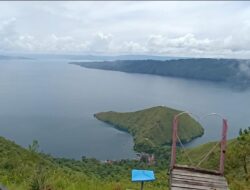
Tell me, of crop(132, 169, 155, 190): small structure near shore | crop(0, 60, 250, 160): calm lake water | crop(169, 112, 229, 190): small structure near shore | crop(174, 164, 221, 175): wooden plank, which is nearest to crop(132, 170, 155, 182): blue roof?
crop(132, 169, 155, 190): small structure near shore

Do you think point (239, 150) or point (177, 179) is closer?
point (177, 179)

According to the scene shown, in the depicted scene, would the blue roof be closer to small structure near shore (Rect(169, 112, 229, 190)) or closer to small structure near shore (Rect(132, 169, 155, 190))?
small structure near shore (Rect(132, 169, 155, 190))

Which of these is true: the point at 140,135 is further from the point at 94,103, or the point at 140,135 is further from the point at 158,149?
the point at 94,103

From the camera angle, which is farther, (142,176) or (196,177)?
(196,177)

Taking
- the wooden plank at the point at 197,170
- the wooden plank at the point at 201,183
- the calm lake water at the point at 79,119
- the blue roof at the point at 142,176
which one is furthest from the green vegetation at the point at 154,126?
the blue roof at the point at 142,176

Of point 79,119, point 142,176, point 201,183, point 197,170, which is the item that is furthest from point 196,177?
point 79,119

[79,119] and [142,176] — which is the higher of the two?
[79,119]

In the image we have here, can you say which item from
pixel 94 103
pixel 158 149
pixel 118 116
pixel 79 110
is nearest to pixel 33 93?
pixel 94 103

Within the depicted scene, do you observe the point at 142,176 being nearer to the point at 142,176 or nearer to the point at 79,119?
the point at 142,176
